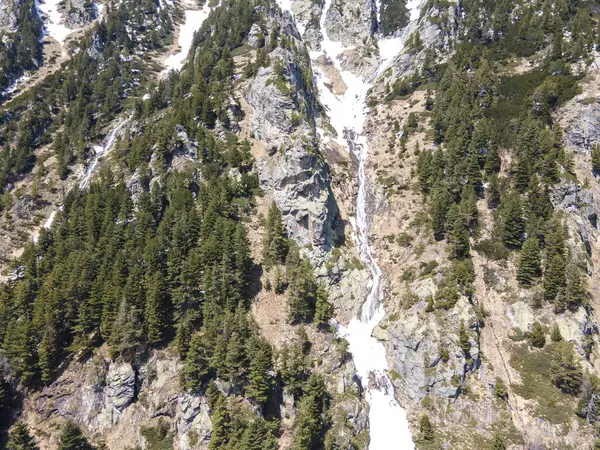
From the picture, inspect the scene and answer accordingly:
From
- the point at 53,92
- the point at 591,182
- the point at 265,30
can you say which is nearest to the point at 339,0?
the point at 265,30

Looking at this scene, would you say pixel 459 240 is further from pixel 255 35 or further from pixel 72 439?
pixel 255 35

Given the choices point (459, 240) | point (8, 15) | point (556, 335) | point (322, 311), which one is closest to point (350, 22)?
point (459, 240)

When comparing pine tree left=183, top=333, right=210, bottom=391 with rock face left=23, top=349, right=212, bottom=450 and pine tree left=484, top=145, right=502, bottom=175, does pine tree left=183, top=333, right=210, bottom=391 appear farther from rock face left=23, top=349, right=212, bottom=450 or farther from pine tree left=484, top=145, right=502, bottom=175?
pine tree left=484, top=145, right=502, bottom=175

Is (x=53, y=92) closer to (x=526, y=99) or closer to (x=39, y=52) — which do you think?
(x=39, y=52)

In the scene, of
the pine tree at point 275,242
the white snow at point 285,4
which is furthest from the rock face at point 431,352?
the white snow at point 285,4

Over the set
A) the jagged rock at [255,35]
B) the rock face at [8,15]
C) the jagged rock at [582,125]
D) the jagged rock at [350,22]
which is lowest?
the jagged rock at [582,125]

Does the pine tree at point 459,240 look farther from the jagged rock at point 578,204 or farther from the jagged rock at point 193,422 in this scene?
the jagged rock at point 193,422
